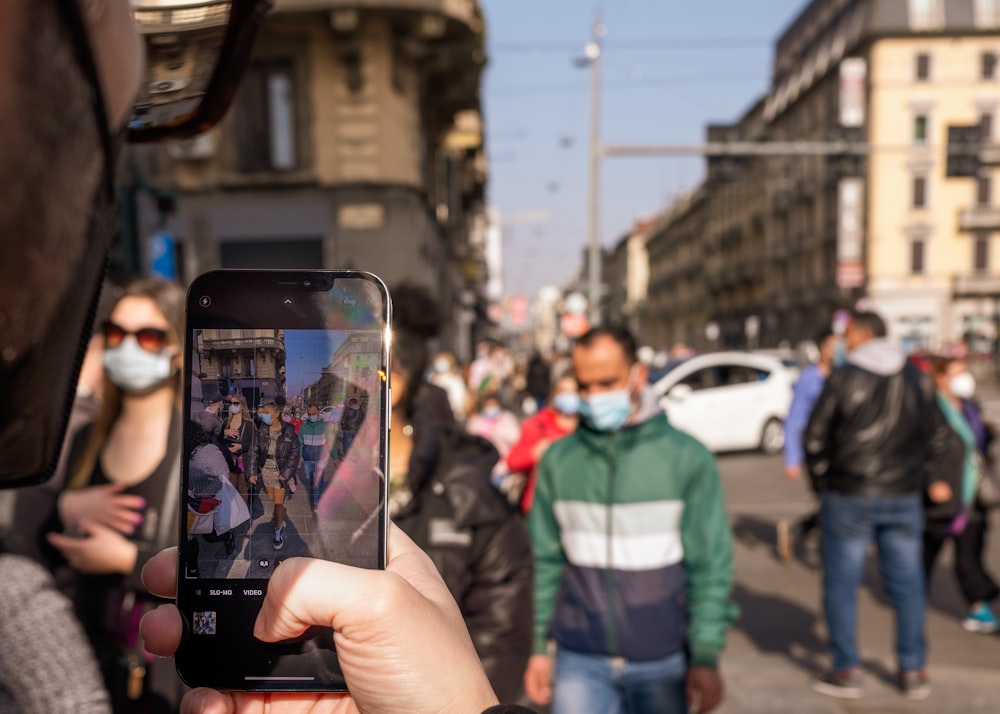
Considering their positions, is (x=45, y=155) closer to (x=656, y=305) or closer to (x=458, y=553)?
(x=458, y=553)

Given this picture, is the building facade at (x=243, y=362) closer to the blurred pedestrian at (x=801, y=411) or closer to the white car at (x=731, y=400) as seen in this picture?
the blurred pedestrian at (x=801, y=411)

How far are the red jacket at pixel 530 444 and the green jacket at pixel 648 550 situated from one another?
9.88 ft

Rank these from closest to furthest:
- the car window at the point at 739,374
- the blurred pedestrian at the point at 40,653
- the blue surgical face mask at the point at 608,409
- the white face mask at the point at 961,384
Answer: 1. the blurred pedestrian at the point at 40,653
2. the blue surgical face mask at the point at 608,409
3. the white face mask at the point at 961,384
4. the car window at the point at 739,374

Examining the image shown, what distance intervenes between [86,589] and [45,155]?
2.49 metres

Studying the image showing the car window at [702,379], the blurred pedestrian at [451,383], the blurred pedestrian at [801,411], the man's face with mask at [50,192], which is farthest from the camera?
the car window at [702,379]

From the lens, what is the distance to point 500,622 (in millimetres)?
2771

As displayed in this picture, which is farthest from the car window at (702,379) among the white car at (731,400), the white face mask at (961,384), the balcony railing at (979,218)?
the balcony railing at (979,218)

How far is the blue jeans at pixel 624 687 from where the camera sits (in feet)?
10.0

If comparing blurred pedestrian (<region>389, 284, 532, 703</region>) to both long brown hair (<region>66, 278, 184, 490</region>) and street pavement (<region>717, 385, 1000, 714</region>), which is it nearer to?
long brown hair (<region>66, 278, 184, 490</region>)

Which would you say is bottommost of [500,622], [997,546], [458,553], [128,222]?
[997,546]

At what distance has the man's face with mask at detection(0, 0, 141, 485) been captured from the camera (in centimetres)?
51

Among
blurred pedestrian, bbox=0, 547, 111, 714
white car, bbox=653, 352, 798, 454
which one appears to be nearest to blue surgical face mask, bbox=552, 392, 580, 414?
blurred pedestrian, bbox=0, 547, 111, 714

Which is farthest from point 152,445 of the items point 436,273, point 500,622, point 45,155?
point 436,273

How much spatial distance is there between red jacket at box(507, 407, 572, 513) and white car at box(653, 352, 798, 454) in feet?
28.6
